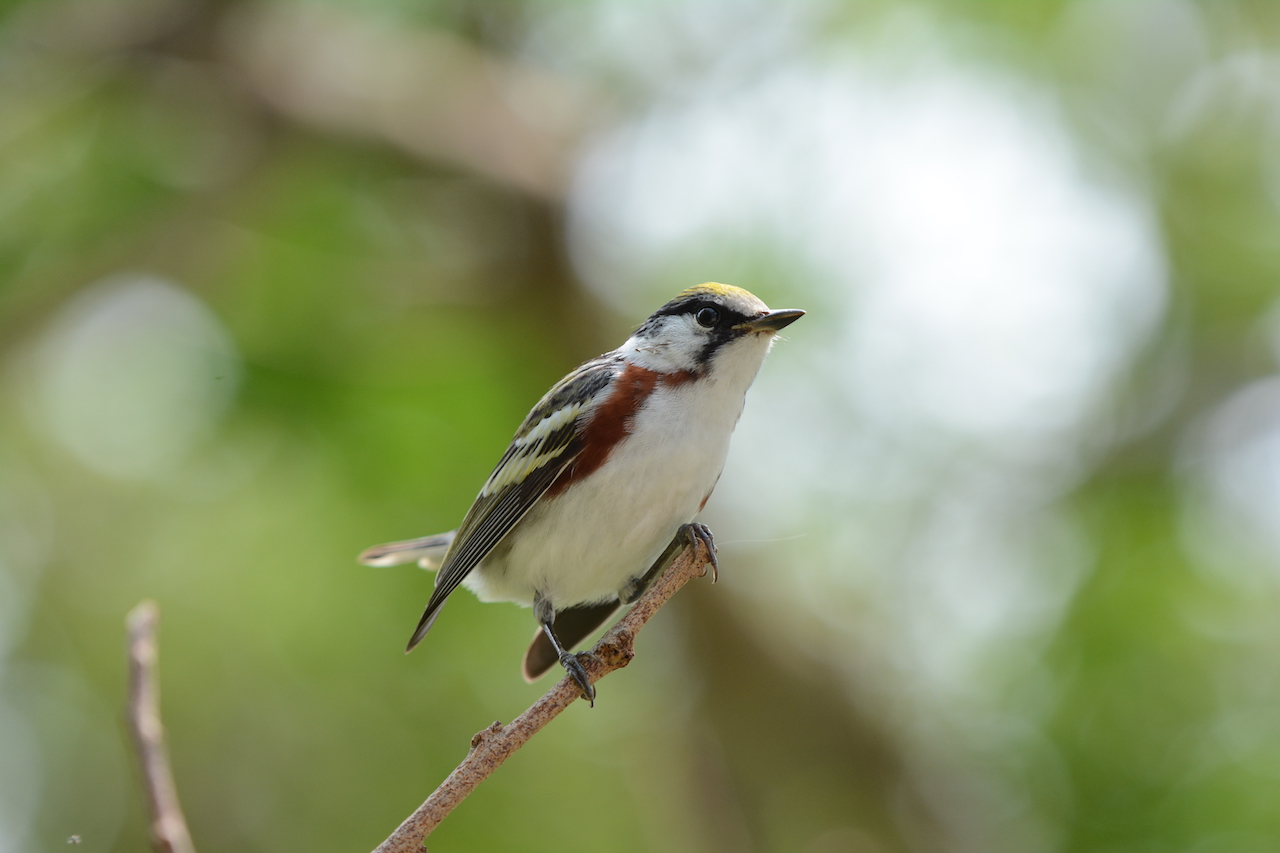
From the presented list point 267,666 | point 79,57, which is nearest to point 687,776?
point 267,666

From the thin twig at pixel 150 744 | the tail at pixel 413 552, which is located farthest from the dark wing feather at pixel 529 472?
the thin twig at pixel 150 744

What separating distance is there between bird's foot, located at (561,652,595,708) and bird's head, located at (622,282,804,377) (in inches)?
44.5

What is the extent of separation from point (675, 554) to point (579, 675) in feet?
3.39

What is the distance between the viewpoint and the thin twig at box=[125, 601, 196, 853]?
2.27m

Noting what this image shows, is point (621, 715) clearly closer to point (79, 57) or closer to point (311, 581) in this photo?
point (311, 581)

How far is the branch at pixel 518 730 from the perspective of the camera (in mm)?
2008

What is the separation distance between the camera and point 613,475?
11.3 feet

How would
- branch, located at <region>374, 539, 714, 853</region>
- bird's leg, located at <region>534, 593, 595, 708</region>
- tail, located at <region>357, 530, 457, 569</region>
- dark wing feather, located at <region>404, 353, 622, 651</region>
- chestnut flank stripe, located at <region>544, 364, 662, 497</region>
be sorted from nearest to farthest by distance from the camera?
1. branch, located at <region>374, 539, 714, 853</region>
2. bird's leg, located at <region>534, 593, 595, 708</region>
3. chestnut flank stripe, located at <region>544, 364, 662, 497</region>
4. dark wing feather, located at <region>404, 353, 622, 651</region>
5. tail, located at <region>357, 530, 457, 569</region>

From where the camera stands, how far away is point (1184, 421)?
26.9 ft

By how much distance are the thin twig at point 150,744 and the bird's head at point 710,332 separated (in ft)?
6.24

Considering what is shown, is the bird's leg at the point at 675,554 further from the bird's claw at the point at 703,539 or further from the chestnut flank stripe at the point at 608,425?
the chestnut flank stripe at the point at 608,425

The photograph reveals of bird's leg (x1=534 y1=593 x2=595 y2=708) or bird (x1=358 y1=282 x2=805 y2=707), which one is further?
bird (x1=358 y1=282 x2=805 y2=707)

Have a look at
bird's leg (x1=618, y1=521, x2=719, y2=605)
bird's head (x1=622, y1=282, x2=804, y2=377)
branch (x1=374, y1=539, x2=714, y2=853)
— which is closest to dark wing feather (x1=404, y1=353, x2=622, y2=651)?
bird's head (x1=622, y1=282, x2=804, y2=377)

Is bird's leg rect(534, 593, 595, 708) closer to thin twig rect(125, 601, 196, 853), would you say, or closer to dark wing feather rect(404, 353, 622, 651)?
dark wing feather rect(404, 353, 622, 651)
